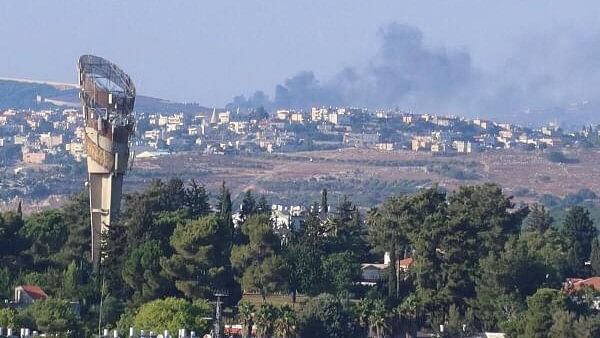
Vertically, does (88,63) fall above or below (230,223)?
above

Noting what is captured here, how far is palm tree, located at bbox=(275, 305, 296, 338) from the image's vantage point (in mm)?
78875

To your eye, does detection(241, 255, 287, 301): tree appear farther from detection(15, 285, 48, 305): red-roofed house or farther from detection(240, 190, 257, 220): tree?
detection(240, 190, 257, 220): tree

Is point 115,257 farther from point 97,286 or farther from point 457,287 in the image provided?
point 457,287

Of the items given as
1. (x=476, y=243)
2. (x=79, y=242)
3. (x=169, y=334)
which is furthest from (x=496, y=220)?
(x=169, y=334)

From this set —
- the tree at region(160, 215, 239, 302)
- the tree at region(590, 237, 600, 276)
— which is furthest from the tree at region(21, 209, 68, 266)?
the tree at region(590, 237, 600, 276)

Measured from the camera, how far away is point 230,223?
92125 mm

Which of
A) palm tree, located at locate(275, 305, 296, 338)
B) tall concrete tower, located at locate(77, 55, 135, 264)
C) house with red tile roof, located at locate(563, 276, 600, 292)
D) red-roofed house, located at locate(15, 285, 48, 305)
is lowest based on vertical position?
palm tree, located at locate(275, 305, 296, 338)

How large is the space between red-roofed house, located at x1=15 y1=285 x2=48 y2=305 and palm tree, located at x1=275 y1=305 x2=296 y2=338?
7725 mm

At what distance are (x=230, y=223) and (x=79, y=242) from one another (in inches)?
240

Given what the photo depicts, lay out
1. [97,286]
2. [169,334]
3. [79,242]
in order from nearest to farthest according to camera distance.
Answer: [169,334] < [97,286] < [79,242]

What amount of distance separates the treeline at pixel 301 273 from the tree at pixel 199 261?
0.16 feet

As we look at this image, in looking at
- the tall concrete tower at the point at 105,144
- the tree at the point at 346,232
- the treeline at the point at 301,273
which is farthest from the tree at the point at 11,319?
the tree at the point at 346,232

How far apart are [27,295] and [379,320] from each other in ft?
38.2

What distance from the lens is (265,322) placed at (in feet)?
259
